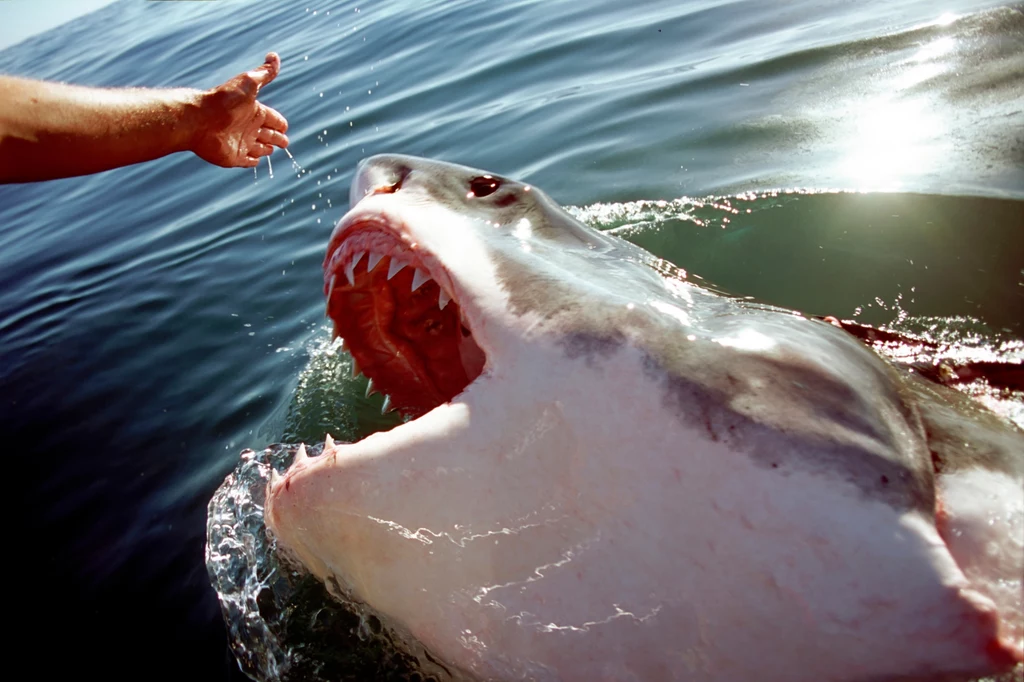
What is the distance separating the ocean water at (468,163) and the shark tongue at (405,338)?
0.94 metres

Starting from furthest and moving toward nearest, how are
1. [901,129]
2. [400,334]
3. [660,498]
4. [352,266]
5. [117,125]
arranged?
1. [901,129]
2. [117,125]
3. [400,334]
4. [352,266]
5. [660,498]

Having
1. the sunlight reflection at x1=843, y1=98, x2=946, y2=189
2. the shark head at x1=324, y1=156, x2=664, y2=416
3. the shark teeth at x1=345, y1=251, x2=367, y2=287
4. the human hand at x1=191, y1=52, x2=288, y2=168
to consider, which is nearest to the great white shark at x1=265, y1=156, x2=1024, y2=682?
the shark head at x1=324, y1=156, x2=664, y2=416

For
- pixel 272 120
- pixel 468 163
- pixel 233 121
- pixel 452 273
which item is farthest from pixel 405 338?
pixel 468 163

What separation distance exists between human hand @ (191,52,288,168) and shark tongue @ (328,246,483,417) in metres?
1.54

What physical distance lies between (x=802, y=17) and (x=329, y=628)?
21.6 feet

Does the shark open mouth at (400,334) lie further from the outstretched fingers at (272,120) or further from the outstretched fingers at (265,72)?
the outstretched fingers at (272,120)

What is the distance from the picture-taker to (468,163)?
6012mm

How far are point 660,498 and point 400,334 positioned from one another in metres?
1.09

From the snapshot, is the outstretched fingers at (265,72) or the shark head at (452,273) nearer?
the shark head at (452,273)

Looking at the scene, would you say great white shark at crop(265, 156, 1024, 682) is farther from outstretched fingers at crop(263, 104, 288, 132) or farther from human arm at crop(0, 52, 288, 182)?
outstretched fingers at crop(263, 104, 288, 132)

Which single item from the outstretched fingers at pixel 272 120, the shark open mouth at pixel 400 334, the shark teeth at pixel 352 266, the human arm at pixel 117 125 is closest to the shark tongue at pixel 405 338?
the shark open mouth at pixel 400 334

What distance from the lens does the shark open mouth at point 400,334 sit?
210 cm

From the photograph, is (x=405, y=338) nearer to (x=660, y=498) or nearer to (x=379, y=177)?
(x=379, y=177)

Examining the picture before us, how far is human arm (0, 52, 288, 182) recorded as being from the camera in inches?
107
